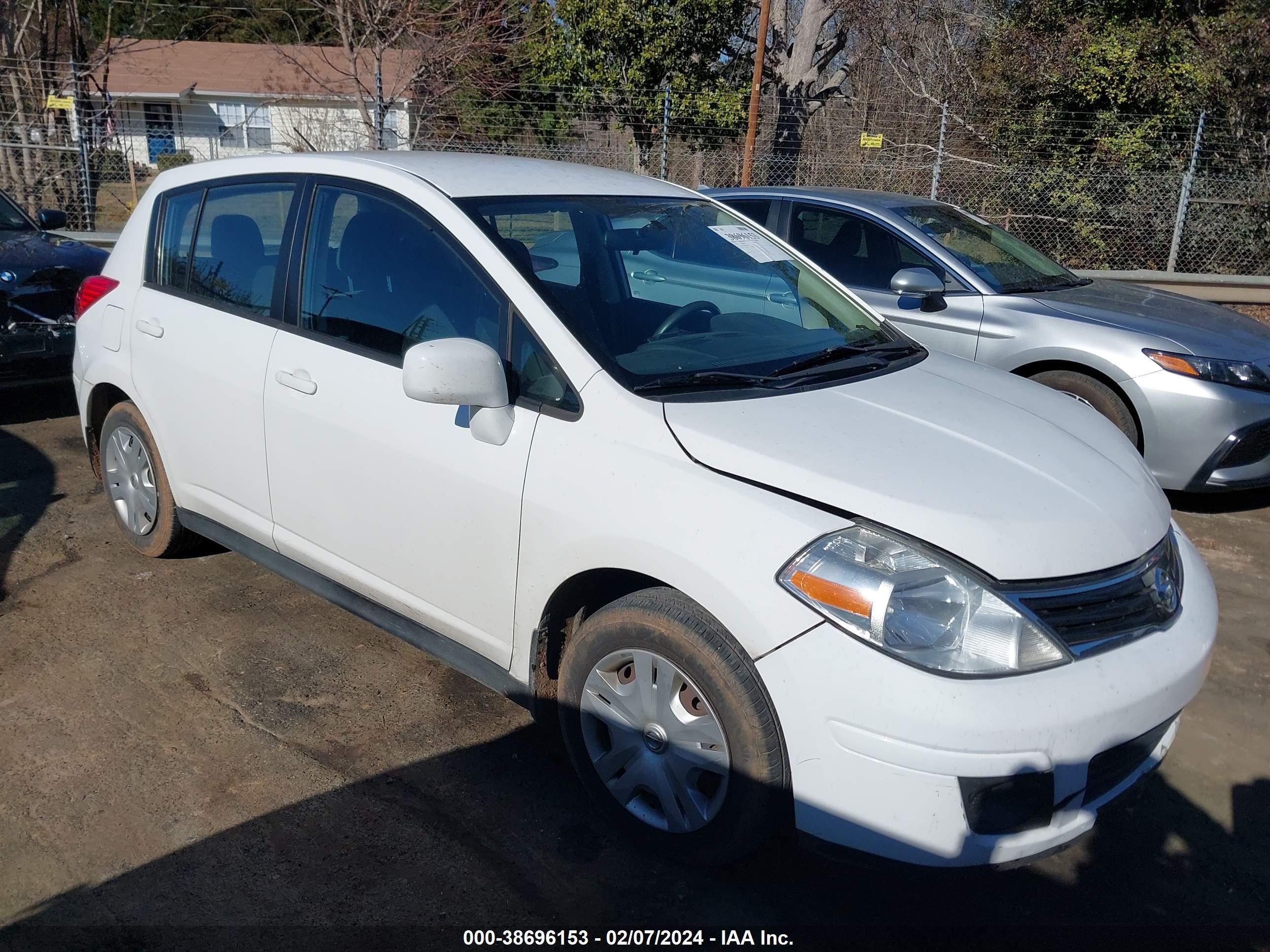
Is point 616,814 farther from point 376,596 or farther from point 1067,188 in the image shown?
point 1067,188

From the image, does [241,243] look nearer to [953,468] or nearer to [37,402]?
[953,468]

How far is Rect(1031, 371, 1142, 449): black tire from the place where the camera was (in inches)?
223

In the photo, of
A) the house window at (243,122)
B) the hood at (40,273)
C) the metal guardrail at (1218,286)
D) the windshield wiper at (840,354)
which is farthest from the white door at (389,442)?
the house window at (243,122)

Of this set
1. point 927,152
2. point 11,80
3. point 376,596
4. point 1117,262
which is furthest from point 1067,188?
point 11,80

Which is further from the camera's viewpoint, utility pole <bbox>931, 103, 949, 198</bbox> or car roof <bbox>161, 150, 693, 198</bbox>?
utility pole <bbox>931, 103, 949, 198</bbox>

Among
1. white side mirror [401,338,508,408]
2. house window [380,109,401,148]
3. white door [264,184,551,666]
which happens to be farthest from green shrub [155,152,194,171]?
white side mirror [401,338,508,408]

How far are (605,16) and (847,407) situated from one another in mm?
18030

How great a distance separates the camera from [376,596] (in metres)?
3.45

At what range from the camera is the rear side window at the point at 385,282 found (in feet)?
10.4

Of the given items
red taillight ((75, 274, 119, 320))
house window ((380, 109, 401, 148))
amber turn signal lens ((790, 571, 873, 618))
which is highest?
house window ((380, 109, 401, 148))

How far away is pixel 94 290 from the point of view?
4617 mm

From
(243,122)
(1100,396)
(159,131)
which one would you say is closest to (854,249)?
(1100,396)

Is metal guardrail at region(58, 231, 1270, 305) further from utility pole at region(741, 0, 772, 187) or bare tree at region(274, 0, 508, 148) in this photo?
bare tree at region(274, 0, 508, 148)

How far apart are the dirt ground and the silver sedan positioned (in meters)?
1.60
